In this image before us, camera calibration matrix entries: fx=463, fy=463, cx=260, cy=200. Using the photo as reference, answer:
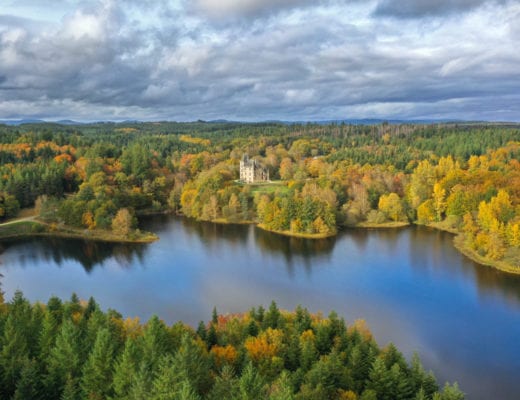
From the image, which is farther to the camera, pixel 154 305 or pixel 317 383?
pixel 154 305

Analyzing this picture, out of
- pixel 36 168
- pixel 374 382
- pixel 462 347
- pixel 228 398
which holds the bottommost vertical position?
pixel 462 347

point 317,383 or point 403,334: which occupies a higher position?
point 317,383

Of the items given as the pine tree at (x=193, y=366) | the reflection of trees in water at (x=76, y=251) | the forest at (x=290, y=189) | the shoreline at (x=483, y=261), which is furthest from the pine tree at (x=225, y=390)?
the forest at (x=290, y=189)

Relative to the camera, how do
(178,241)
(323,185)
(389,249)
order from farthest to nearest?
(323,185), (178,241), (389,249)

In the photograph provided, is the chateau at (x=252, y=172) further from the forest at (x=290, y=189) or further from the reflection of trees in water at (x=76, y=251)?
the reflection of trees in water at (x=76, y=251)

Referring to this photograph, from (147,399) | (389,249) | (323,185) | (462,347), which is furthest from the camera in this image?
(323,185)

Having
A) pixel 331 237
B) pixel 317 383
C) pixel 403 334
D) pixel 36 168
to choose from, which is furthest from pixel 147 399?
pixel 36 168

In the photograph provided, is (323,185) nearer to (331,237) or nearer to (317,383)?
(331,237)
